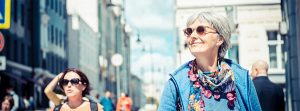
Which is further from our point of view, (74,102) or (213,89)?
(74,102)

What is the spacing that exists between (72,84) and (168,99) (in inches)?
93.7

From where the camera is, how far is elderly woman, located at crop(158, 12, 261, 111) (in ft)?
10.3

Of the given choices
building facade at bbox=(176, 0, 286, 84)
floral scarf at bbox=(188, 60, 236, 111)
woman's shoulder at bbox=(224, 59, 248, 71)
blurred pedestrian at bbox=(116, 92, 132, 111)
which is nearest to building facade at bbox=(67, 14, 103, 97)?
building facade at bbox=(176, 0, 286, 84)

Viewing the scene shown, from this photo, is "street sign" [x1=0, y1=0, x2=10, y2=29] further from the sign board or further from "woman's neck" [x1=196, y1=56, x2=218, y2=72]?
the sign board

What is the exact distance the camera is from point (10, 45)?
33719mm

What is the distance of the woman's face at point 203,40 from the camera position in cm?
317

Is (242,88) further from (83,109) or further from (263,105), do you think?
(263,105)

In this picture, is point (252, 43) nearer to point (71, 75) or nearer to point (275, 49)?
point (275, 49)

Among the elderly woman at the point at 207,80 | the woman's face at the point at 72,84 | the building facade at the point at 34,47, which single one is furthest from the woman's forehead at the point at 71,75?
the building facade at the point at 34,47

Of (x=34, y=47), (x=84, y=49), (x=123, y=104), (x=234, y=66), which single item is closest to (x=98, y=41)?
(x=84, y=49)

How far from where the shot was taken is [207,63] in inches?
126

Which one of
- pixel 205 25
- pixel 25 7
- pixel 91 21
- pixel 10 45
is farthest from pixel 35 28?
pixel 205 25

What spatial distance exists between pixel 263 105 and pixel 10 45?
92.7 ft

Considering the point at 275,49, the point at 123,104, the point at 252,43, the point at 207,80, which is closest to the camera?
the point at 207,80
